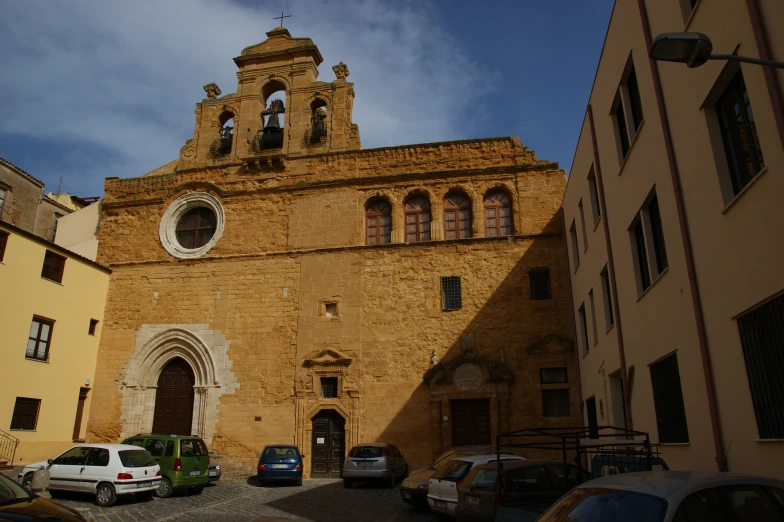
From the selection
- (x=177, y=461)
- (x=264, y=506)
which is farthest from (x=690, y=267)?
(x=177, y=461)

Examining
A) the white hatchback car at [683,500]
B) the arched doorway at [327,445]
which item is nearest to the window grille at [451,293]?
the arched doorway at [327,445]

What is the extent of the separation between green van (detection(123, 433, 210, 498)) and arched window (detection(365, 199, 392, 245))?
899cm

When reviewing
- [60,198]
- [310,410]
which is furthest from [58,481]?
[60,198]

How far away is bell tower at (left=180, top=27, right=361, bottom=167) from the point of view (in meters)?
22.1

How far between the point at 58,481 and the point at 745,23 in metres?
14.4

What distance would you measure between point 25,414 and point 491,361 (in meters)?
14.0

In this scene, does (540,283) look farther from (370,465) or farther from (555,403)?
(370,465)

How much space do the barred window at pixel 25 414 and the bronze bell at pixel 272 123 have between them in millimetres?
12001

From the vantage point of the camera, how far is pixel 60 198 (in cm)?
2948

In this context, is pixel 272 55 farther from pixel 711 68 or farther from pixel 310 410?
pixel 711 68

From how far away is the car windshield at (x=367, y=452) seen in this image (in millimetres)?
15555

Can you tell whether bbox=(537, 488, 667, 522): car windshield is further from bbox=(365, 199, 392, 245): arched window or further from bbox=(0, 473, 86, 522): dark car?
bbox=(365, 199, 392, 245): arched window

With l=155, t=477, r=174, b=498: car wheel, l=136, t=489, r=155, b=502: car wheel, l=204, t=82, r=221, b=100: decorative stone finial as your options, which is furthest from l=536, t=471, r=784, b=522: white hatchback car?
l=204, t=82, r=221, b=100: decorative stone finial

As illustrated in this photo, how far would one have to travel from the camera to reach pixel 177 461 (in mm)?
13602
